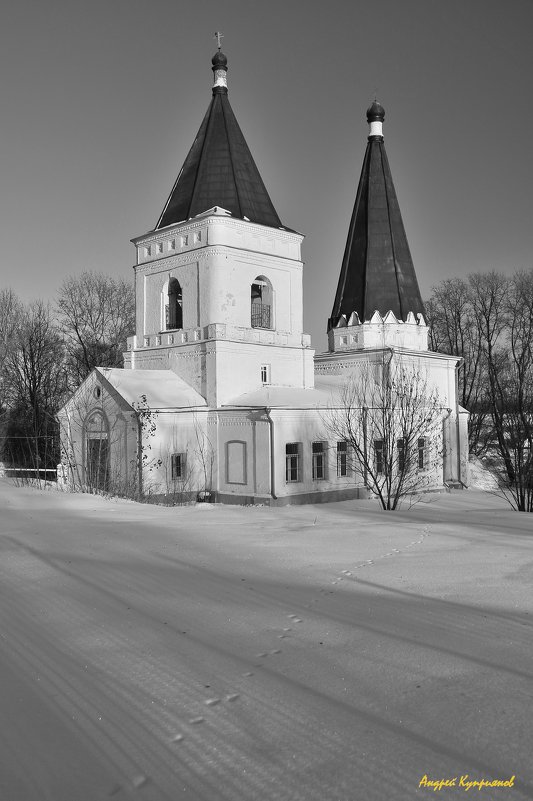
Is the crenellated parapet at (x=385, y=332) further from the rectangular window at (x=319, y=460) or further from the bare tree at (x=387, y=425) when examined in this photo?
the rectangular window at (x=319, y=460)

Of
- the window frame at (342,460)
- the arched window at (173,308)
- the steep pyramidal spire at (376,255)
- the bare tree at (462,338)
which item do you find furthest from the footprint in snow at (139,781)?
the bare tree at (462,338)

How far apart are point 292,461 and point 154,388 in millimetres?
4844

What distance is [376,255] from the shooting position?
2681 centimetres

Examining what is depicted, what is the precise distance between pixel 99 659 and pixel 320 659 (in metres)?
1.56

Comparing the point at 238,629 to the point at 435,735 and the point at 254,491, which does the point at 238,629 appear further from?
the point at 254,491

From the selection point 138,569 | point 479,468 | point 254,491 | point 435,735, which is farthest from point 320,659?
point 479,468

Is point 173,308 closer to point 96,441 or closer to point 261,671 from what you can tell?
point 96,441

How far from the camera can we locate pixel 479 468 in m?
34.7

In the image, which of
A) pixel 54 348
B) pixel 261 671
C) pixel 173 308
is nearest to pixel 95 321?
pixel 54 348

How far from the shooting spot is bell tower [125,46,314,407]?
21.4m

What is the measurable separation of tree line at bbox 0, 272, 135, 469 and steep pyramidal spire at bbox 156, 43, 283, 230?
592 inches

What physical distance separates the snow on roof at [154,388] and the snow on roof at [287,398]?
1363mm

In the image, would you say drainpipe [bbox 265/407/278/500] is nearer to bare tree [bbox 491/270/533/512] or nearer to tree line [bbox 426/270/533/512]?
bare tree [bbox 491/270/533/512]
